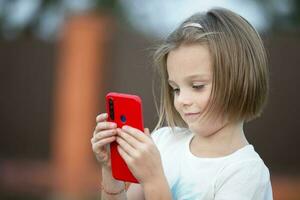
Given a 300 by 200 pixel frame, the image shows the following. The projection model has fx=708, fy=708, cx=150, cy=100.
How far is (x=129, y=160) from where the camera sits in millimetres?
2188

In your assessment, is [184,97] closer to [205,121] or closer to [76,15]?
[205,121]

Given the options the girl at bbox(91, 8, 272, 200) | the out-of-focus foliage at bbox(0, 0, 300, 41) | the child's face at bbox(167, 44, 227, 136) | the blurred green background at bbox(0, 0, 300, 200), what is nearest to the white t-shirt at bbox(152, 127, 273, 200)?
the girl at bbox(91, 8, 272, 200)

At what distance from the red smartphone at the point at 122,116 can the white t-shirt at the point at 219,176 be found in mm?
157

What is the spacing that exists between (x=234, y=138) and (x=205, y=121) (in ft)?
0.38

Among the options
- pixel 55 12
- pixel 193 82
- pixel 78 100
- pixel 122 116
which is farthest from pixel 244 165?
pixel 55 12

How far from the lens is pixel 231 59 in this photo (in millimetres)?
2221

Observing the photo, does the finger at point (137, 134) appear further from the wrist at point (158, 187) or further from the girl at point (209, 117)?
the wrist at point (158, 187)

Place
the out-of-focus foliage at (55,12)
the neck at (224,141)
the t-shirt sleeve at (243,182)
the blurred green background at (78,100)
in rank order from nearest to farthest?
the t-shirt sleeve at (243,182), the neck at (224,141), the blurred green background at (78,100), the out-of-focus foliage at (55,12)

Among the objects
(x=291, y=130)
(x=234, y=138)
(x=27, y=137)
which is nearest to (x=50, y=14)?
(x=27, y=137)

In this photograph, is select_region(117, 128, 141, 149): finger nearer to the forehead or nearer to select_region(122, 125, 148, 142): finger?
select_region(122, 125, 148, 142): finger

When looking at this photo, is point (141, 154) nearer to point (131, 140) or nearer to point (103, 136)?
point (131, 140)

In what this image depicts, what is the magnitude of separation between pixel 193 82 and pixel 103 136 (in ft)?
1.09

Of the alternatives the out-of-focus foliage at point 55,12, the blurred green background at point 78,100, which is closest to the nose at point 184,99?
the blurred green background at point 78,100

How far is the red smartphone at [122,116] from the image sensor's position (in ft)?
7.18
